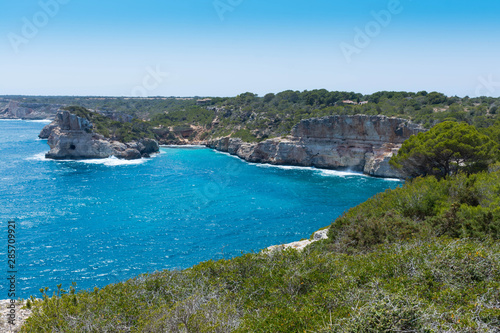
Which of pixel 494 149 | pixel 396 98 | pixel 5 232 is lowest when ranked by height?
pixel 5 232

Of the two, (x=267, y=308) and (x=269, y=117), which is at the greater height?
(x=269, y=117)

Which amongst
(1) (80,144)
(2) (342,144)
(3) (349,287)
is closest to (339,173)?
(2) (342,144)

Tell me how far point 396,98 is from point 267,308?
6865 cm

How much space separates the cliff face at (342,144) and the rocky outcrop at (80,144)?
23.6 m

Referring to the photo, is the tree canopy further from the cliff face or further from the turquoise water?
the cliff face

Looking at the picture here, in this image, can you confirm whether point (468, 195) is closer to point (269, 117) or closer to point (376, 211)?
point (376, 211)

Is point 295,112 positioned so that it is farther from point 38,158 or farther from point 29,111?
point 29,111

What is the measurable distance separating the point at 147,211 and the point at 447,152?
25.6 meters

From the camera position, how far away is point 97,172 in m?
47.8

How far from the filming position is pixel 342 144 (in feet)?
173

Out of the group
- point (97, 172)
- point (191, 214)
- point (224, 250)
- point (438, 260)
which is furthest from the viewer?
point (97, 172)

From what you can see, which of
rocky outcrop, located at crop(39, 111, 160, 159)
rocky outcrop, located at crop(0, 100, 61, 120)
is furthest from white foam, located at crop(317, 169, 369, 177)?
rocky outcrop, located at crop(0, 100, 61, 120)

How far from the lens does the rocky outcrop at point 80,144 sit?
5719 cm

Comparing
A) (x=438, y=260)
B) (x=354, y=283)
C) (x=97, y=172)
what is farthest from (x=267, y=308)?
(x=97, y=172)
